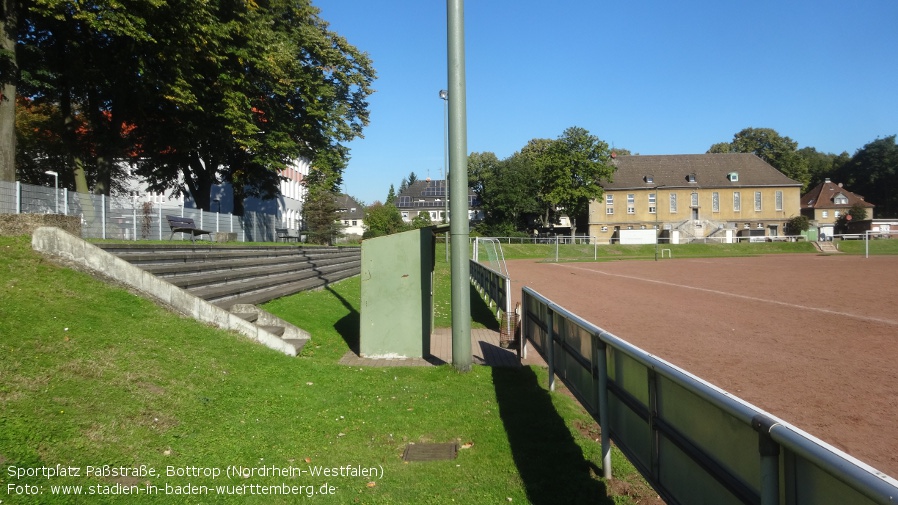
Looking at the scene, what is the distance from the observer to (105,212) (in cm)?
1803

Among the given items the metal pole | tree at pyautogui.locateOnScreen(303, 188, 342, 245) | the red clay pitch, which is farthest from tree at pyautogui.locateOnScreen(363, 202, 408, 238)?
the metal pole

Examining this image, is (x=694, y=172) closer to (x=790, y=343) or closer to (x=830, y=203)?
(x=830, y=203)

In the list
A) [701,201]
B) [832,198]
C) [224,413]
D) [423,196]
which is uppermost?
[423,196]

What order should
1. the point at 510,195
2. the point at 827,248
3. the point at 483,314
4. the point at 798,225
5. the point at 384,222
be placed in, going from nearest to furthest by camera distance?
1. the point at 483,314
2. the point at 827,248
3. the point at 384,222
4. the point at 798,225
5. the point at 510,195

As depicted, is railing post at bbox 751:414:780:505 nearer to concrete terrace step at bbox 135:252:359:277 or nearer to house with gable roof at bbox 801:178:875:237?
concrete terrace step at bbox 135:252:359:277

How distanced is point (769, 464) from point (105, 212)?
62.3 feet

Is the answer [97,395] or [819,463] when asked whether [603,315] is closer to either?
[97,395]

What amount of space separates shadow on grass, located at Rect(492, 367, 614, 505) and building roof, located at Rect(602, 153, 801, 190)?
82.7 metres

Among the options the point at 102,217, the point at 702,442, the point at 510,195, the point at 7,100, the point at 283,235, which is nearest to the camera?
the point at 702,442

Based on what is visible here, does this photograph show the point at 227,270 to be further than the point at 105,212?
No

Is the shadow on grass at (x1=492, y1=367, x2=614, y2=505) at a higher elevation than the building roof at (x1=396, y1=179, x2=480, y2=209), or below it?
below

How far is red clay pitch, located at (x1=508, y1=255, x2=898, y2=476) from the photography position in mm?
6516

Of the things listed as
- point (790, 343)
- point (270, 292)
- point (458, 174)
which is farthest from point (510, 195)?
point (458, 174)

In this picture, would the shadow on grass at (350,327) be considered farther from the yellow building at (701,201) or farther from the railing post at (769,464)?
the yellow building at (701,201)
